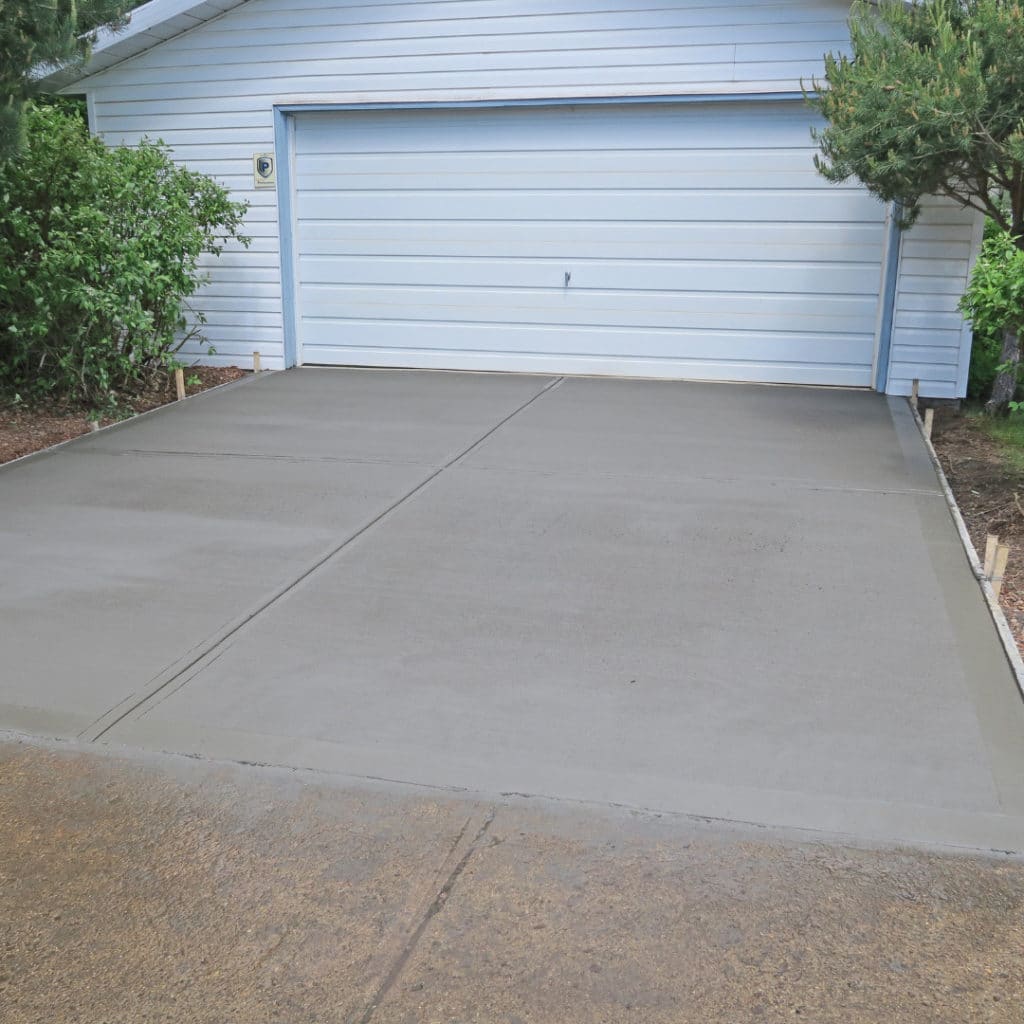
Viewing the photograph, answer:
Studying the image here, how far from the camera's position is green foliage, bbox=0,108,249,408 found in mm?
7402

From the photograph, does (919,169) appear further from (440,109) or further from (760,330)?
(440,109)

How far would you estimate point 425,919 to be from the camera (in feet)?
7.92

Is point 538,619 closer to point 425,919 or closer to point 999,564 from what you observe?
point 425,919

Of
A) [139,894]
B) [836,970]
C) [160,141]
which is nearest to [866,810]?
[836,970]

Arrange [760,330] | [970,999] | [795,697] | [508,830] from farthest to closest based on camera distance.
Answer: [760,330], [795,697], [508,830], [970,999]

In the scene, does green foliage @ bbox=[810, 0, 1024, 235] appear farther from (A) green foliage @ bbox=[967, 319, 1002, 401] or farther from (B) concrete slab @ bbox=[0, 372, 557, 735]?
(B) concrete slab @ bbox=[0, 372, 557, 735]

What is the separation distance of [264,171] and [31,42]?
360 cm

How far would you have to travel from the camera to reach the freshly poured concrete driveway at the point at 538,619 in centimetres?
306

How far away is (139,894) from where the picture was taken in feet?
8.23

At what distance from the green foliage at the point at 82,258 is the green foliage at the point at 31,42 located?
0.99 m

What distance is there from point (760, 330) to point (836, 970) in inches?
284

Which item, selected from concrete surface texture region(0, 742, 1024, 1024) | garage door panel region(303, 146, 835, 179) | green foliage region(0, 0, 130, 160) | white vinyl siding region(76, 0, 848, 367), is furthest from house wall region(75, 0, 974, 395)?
concrete surface texture region(0, 742, 1024, 1024)

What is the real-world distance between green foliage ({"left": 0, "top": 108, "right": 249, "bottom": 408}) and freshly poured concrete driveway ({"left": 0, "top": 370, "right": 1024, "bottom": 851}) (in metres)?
1.05

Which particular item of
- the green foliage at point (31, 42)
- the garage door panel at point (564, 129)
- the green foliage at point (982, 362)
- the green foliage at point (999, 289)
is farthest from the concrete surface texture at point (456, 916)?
the garage door panel at point (564, 129)
